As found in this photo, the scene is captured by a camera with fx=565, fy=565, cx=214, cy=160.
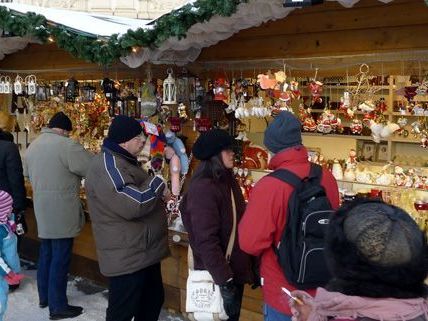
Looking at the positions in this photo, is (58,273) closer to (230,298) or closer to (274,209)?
(230,298)

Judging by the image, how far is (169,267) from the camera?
5.17 metres

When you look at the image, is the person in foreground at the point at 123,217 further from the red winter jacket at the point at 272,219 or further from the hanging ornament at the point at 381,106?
the hanging ornament at the point at 381,106

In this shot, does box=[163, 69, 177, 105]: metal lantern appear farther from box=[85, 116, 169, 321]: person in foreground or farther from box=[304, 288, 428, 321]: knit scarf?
box=[304, 288, 428, 321]: knit scarf

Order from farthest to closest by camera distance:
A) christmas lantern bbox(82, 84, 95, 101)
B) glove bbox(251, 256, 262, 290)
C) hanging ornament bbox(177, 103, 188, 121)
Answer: christmas lantern bbox(82, 84, 95, 101)
hanging ornament bbox(177, 103, 188, 121)
glove bbox(251, 256, 262, 290)

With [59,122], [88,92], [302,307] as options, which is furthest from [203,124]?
[302,307]

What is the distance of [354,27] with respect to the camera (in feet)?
13.9

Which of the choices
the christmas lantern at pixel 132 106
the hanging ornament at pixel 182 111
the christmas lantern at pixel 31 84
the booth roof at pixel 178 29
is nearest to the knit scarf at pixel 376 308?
the booth roof at pixel 178 29

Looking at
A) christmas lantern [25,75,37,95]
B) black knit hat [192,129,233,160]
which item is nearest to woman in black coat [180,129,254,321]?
black knit hat [192,129,233,160]

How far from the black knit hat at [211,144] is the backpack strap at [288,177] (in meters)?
0.61

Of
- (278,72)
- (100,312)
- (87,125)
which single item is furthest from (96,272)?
(278,72)

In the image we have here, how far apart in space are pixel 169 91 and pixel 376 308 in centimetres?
383

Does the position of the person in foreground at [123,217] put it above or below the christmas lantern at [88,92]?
below

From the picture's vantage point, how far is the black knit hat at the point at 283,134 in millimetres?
2744

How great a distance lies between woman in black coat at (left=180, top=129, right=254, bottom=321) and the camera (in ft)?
10.4
